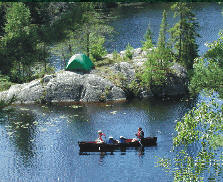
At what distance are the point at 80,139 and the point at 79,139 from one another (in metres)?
0.10

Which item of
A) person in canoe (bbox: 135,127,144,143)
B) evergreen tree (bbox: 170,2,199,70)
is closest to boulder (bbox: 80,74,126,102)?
evergreen tree (bbox: 170,2,199,70)

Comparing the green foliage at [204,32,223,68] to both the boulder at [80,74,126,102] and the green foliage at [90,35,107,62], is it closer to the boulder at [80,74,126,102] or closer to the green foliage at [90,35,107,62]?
the boulder at [80,74,126,102]

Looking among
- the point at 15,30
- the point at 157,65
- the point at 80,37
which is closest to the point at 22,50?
the point at 15,30

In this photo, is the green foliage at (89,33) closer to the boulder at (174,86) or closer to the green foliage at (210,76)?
the boulder at (174,86)

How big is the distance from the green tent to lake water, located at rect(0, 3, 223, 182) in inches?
255

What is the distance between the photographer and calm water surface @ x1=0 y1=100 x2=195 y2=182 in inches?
1299

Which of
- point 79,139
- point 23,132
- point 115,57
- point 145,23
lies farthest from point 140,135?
point 145,23

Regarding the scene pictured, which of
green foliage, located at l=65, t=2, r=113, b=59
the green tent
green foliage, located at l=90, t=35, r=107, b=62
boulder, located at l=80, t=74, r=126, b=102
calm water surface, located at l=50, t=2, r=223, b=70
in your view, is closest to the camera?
boulder, located at l=80, t=74, r=126, b=102

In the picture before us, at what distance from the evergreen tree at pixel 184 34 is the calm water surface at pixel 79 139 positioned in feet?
33.9

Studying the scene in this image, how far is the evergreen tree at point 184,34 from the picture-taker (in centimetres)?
5572

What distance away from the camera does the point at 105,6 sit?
116750mm

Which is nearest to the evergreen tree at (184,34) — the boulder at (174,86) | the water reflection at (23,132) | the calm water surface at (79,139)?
the boulder at (174,86)

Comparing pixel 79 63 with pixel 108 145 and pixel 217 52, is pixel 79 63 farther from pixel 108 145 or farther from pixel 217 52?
pixel 217 52

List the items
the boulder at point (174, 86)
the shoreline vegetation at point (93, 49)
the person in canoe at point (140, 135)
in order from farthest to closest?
the shoreline vegetation at point (93, 49)
the boulder at point (174, 86)
the person in canoe at point (140, 135)
